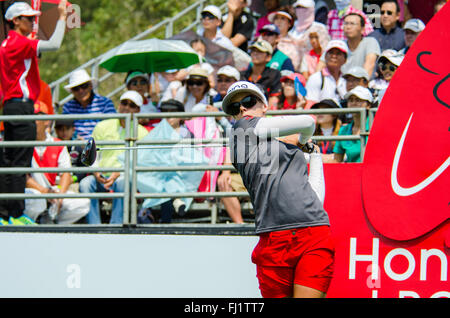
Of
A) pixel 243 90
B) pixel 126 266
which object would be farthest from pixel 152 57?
pixel 243 90

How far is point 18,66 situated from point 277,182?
4.24 meters

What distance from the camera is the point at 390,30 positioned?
11078 mm

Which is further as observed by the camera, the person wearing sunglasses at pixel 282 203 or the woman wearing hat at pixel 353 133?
the woman wearing hat at pixel 353 133

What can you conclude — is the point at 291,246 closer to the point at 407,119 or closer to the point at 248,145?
the point at 248,145

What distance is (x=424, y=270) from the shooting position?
7230mm

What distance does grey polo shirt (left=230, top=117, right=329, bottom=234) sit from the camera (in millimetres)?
5680

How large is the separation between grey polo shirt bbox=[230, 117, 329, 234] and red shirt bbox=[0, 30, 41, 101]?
12.5ft

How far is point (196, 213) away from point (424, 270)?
2.68 m

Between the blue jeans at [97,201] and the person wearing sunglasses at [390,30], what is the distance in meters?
4.02

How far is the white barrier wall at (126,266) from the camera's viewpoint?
7.96 m

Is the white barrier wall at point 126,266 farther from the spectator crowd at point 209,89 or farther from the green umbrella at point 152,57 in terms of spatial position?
the green umbrella at point 152,57

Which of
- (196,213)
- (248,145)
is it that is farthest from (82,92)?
(248,145)

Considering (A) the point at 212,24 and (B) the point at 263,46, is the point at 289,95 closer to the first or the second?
(B) the point at 263,46

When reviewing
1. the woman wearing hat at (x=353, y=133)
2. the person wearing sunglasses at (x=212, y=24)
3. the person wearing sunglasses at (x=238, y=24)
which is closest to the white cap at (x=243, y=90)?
the woman wearing hat at (x=353, y=133)
